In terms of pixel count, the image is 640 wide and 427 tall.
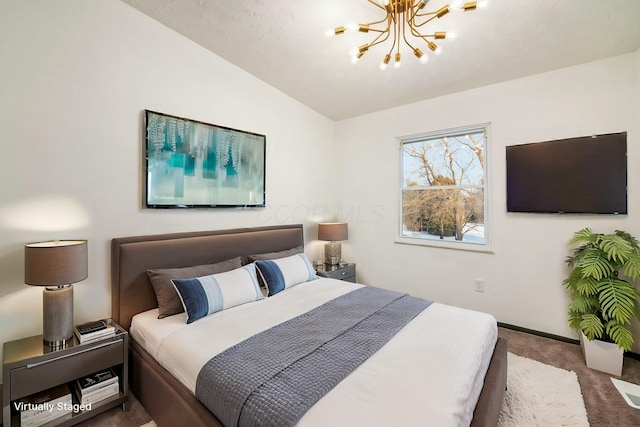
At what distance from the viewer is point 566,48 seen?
2.34 meters

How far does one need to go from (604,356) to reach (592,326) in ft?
0.88

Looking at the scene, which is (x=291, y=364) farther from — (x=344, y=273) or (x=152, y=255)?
(x=344, y=273)

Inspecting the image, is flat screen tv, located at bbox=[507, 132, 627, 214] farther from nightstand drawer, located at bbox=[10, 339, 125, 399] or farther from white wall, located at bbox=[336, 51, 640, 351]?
nightstand drawer, located at bbox=[10, 339, 125, 399]

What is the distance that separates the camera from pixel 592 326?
2.20m

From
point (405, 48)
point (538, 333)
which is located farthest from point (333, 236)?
point (538, 333)

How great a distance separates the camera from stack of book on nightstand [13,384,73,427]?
5.03ft

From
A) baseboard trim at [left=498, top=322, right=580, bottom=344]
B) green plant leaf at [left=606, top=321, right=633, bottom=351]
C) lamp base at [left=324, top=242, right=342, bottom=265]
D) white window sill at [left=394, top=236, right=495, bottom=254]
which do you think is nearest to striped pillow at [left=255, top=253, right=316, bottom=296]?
lamp base at [left=324, top=242, right=342, bottom=265]

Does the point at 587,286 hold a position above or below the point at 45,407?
above

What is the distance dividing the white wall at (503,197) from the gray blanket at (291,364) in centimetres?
153

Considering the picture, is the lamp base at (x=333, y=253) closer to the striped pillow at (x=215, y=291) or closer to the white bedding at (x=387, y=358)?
the white bedding at (x=387, y=358)

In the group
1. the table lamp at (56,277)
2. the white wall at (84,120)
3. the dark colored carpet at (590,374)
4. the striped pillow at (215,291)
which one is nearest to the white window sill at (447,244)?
the dark colored carpet at (590,374)

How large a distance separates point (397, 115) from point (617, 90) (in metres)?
2.06

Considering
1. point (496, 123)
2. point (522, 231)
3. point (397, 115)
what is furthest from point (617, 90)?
point (397, 115)

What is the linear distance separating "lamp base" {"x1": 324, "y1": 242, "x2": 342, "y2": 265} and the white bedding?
150 cm
